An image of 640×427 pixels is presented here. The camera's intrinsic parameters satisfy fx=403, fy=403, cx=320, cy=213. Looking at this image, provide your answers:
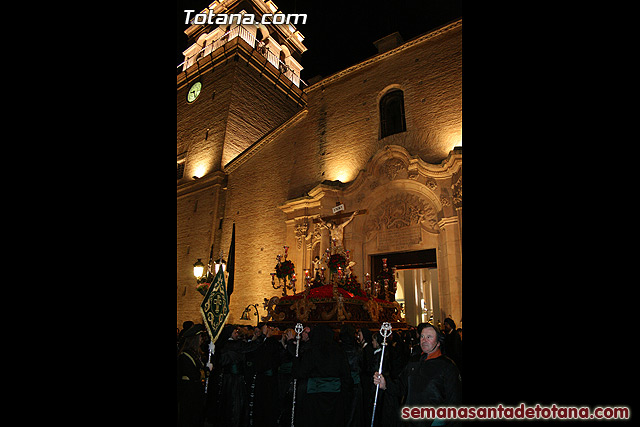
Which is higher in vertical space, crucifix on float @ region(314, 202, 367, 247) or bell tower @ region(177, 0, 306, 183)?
bell tower @ region(177, 0, 306, 183)

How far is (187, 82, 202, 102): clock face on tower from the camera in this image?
2473cm

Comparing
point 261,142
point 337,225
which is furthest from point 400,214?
point 261,142

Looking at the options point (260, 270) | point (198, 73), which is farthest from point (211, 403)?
point (198, 73)

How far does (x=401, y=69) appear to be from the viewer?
1552cm

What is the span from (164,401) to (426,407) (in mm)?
2156

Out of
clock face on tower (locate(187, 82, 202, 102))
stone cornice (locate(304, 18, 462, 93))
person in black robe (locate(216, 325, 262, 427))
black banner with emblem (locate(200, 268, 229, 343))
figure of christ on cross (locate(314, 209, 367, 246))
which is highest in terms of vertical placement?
clock face on tower (locate(187, 82, 202, 102))

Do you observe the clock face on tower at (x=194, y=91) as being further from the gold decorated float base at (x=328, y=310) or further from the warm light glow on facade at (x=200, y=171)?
the gold decorated float base at (x=328, y=310)

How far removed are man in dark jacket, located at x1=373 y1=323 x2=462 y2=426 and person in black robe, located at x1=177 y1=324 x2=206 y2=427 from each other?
115 inches

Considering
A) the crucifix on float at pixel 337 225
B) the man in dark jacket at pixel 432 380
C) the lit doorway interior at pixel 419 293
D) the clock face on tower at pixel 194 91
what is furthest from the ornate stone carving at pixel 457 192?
the clock face on tower at pixel 194 91

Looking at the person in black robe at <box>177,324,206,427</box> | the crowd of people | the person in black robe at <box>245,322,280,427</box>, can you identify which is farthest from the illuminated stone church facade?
the person in black robe at <box>177,324,206,427</box>

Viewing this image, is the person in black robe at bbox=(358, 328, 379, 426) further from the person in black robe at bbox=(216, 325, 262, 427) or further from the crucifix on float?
the crucifix on float

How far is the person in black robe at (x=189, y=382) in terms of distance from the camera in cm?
535

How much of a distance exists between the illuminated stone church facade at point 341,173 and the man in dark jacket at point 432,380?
7.97 metres

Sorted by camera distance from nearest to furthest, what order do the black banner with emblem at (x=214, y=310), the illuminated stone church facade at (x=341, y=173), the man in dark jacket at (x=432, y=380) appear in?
the man in dark jacket at (x=432, y=380) → the black banner with emblem at (x=214, y=310) → the illuminated stone church facade at (x=341, y=173)
